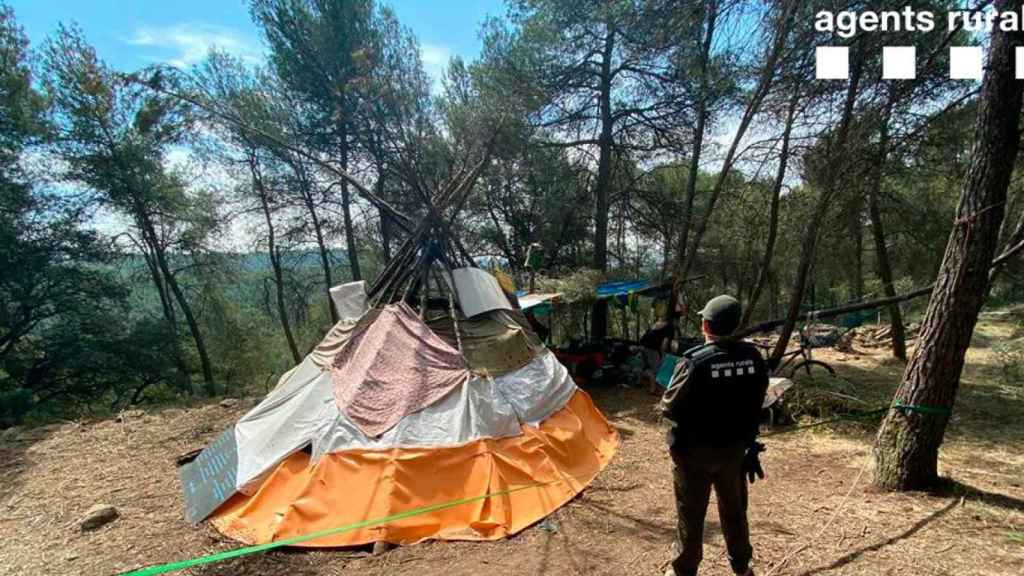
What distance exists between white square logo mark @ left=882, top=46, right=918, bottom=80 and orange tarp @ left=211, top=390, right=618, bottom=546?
15.0 ft

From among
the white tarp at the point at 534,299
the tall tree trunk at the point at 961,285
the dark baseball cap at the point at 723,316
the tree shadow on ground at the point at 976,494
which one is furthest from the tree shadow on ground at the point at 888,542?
the white tarp at the point at 534,299

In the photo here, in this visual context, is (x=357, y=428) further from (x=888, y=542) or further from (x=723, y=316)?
(x=888, y=542)

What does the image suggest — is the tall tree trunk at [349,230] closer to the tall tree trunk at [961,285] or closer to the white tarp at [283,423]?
the white tarp at [283,423]

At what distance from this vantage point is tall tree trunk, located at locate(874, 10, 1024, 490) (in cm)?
308

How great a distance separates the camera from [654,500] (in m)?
3.96

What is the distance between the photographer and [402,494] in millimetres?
3643

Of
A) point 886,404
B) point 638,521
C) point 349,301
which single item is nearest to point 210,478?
point 349,301

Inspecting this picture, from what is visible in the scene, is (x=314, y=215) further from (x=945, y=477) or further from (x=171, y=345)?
(x=945, y=477)

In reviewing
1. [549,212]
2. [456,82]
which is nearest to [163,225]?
[456,82]

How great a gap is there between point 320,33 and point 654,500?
11.2 m

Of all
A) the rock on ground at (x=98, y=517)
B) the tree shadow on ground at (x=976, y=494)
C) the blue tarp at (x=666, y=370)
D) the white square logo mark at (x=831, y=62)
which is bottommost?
the rock on ground at (x=98, y=517)

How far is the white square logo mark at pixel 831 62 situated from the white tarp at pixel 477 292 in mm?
3960

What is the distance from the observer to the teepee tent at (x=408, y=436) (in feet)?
11.8

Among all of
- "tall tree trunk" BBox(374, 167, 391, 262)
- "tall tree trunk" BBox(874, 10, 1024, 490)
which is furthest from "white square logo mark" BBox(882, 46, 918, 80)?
"tall tree trunk" BBox(374, 167, 391, 262)
